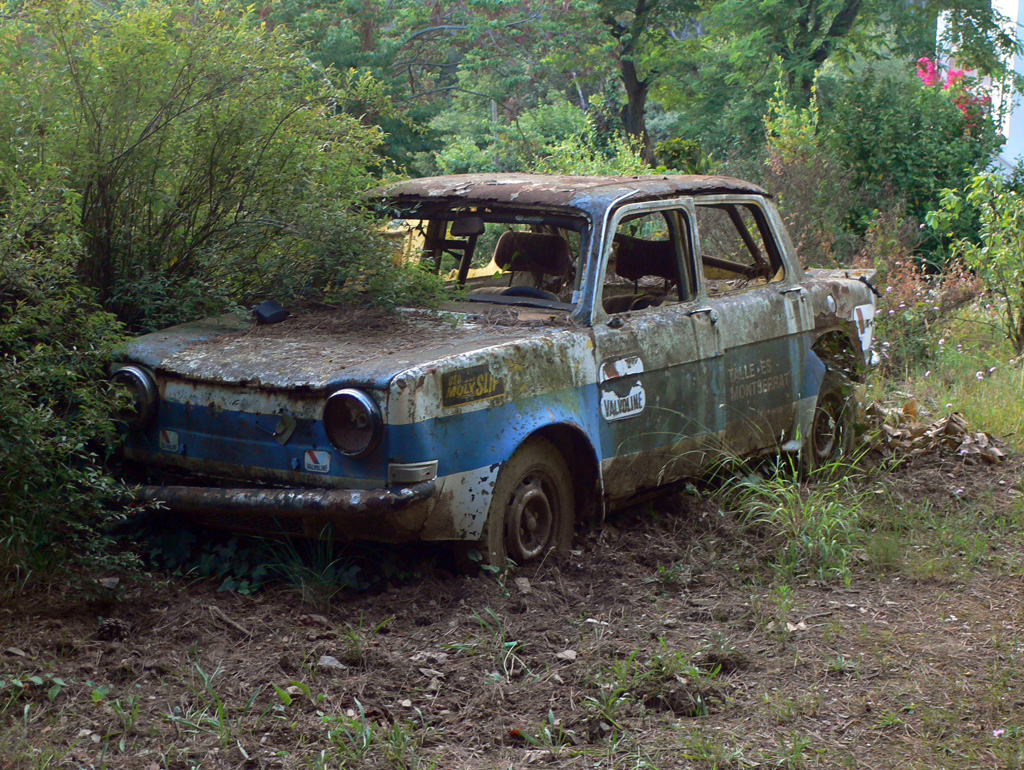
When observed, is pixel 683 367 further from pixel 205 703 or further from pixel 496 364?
pixel 205 703

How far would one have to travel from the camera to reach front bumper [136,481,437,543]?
3912 mm

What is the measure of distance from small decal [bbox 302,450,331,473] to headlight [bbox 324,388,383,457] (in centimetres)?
9

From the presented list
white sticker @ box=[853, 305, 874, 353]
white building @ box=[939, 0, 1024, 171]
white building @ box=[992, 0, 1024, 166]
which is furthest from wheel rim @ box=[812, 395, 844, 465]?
white building @ box=[992, 0, 1024, 166]

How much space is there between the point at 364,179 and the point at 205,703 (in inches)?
115

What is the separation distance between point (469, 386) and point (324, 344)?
71 centimetres

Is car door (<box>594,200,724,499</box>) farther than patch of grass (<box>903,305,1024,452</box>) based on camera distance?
No

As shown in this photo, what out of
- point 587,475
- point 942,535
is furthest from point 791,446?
point 587,475

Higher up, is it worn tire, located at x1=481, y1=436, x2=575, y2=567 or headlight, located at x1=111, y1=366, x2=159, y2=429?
headlight, located at x1=111, y1=366, x2=159, y2=429

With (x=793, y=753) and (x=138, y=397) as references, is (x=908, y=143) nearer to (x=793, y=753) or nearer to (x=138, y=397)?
(x=138, y=397)

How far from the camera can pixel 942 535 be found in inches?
201

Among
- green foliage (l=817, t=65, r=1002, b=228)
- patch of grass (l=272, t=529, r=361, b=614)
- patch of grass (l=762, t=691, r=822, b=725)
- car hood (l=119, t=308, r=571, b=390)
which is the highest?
green foliage (l=817, t=65, r=1002, b=228)

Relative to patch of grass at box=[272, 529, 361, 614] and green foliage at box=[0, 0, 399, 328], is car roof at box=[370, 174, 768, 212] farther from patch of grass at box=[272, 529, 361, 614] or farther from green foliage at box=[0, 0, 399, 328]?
patch of grass at box=[272, 529, 361, 614]

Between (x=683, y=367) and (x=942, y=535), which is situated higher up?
(x=683, y=367)

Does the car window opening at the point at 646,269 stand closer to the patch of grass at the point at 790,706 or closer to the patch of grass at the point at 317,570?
the patch of grass at the point at 317,570
